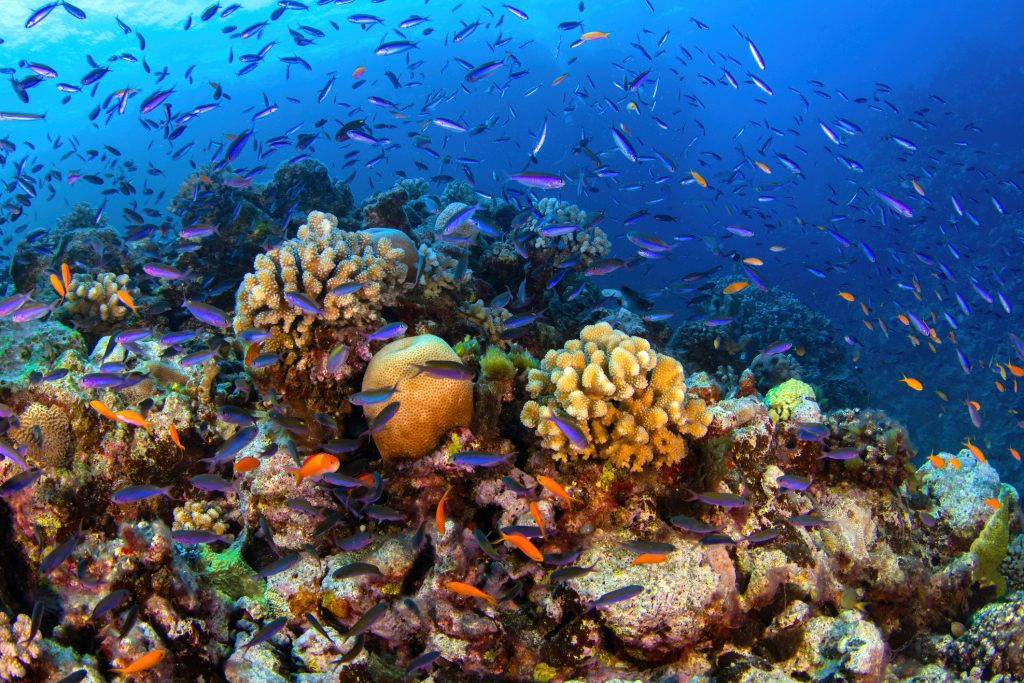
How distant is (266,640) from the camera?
144 inches

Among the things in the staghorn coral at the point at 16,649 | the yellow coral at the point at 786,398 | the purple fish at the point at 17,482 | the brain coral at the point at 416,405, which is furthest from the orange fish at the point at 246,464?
the yellow coral at the point at 786,398

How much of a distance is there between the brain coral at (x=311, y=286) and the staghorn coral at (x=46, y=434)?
1.68 m

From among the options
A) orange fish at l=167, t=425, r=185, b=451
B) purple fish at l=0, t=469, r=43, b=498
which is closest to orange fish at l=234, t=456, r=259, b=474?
orange fish at l=167, t=425, r=185, b=451

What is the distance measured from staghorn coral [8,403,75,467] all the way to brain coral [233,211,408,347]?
5.50 ft

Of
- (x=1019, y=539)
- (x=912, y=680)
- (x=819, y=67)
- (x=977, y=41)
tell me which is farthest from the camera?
(x=819, y=67)

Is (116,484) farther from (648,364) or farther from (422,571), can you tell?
(648,364)

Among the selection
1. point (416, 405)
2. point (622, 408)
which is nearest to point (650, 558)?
point (622, 408)

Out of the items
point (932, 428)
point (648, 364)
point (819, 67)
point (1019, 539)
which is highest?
point (819, 67)

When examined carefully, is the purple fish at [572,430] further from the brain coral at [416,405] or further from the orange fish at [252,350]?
the orange fish at [252,350]

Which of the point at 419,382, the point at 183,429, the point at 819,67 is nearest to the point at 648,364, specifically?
the point at 419,382

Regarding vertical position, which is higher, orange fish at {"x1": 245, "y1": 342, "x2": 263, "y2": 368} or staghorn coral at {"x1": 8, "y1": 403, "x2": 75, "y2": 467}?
→ orange fish at {"x1": 245, "y1": 342, "x2": 263, "y2": 368}

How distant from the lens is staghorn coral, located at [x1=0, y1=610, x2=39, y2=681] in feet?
8.73

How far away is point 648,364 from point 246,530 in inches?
150

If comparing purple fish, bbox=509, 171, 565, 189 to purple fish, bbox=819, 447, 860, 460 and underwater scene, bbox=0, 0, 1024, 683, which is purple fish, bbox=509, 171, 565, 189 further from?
purple fish, bbox=819, 447, 860, 460
